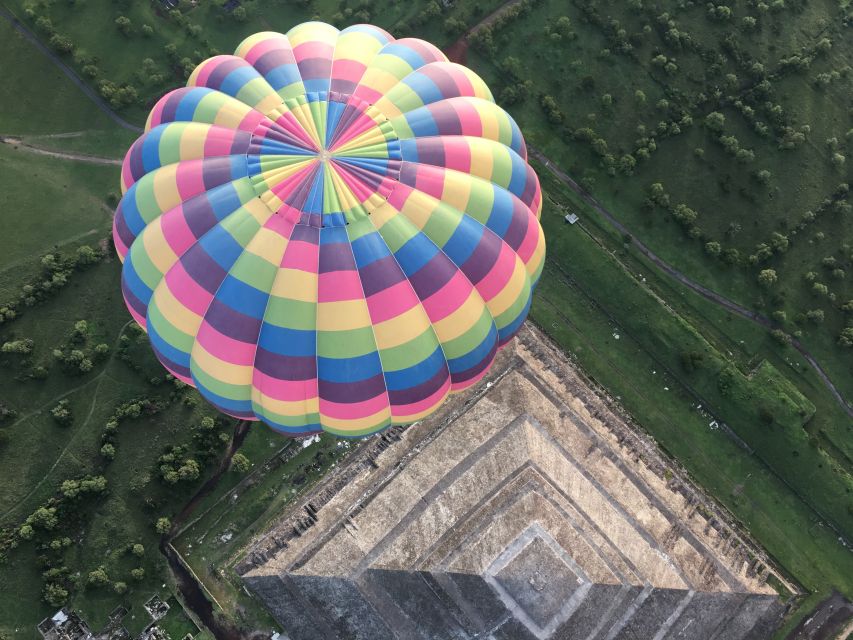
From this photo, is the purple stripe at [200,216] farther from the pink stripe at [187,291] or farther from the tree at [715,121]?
the tree at [715,121]

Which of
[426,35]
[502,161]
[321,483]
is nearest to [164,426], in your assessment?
[321,483]

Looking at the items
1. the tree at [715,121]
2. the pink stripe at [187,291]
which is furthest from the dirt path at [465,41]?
the pink stripe at [187,291]

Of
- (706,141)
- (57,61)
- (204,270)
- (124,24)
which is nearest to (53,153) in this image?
(57,61)

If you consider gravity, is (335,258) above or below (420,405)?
above

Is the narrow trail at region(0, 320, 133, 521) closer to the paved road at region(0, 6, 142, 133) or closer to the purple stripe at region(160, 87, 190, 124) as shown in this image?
the purple stripe at region(160, 87, 190, 124)

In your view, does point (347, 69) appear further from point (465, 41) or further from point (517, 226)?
point (465, 41)

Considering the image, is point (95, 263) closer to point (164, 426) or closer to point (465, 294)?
point (164, 426)
